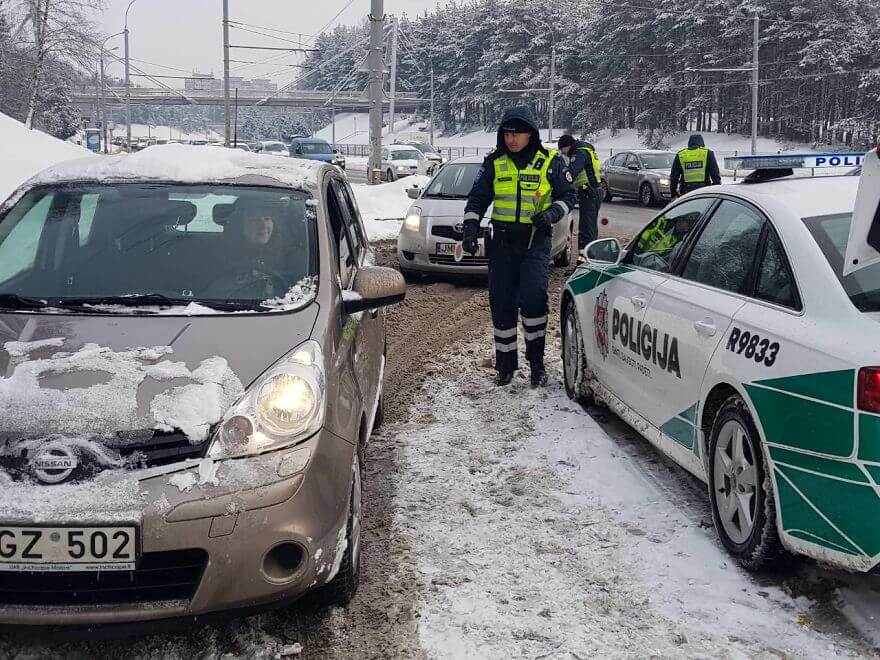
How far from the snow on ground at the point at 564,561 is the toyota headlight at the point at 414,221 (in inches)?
222

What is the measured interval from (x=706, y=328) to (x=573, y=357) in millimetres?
2335

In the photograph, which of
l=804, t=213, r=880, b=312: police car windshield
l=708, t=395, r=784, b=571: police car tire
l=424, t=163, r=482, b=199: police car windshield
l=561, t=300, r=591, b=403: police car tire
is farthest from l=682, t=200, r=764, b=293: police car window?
l=424, t=163, r=482, b=199: police car windshield

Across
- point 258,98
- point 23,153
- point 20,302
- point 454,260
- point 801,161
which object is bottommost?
point 454,260

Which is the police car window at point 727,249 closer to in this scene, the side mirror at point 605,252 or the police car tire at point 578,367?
the side mirror at point 605,252

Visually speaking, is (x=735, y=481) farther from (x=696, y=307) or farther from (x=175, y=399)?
(x=175, y=399)

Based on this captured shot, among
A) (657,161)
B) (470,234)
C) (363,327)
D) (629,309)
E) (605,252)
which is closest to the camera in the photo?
(363,327)

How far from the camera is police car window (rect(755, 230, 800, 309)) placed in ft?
11.5

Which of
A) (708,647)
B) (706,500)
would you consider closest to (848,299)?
(708,647)

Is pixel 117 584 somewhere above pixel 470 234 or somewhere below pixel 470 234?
below

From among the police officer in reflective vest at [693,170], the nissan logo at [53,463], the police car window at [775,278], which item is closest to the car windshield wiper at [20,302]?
the nissan logo at [53,463]

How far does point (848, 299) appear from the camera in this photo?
3.18 m

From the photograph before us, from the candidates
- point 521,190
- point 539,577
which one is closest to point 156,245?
point 539,577

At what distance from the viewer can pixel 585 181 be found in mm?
11984

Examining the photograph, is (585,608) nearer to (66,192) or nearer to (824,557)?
(824,557)
